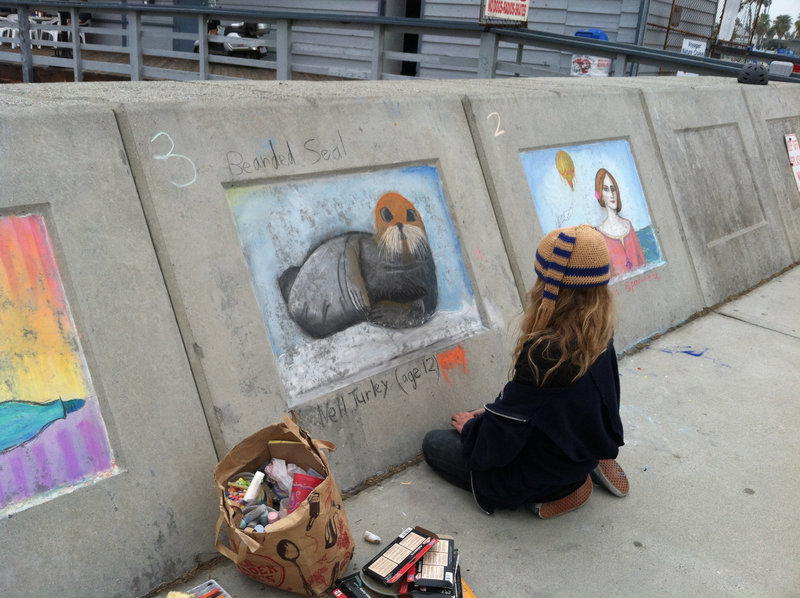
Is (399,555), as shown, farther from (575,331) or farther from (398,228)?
(398,228)

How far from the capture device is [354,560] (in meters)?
2.65

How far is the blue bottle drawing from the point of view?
232 centimetres

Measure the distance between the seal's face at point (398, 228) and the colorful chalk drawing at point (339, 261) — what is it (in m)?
0.02

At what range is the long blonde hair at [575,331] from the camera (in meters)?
2.68

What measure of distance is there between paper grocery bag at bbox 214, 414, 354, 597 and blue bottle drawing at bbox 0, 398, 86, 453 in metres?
0.57

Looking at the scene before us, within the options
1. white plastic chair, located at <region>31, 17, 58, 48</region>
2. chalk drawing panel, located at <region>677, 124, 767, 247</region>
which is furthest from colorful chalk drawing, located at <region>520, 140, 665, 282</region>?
white plastic chair, located at <region>31, 17, 58, 48</region>

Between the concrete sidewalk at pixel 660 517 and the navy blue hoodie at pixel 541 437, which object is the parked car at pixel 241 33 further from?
the navy blue hoodie at pixel 541 437

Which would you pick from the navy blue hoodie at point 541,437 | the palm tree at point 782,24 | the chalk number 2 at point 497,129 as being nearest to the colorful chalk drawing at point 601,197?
the chalk number 2 at point 497,129

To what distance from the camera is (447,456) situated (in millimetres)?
3148

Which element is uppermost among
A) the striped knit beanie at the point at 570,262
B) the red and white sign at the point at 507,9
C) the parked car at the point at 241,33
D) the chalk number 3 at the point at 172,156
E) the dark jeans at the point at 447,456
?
the parked car at the point at 241,33

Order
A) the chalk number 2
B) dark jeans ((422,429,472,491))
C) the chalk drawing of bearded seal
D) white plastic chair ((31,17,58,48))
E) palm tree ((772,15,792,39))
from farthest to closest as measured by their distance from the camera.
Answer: palm tree ((772,15,792,39)) < white plastic chair ((31,17,58,48)) < the chalk number 2 < the chalk drawing of bearded seal < dark jeans ((422,429,472,491))

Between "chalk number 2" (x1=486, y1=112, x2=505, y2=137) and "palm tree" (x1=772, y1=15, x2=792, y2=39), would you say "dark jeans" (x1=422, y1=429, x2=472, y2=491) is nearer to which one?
"chalk number 2" (x1=486, y1=112, x2=505, y2=137)

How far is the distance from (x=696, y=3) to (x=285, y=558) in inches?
603

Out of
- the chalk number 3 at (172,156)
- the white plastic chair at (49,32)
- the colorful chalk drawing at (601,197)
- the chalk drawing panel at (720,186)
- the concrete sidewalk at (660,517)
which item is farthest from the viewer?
the white plastic chair at (49,32)
